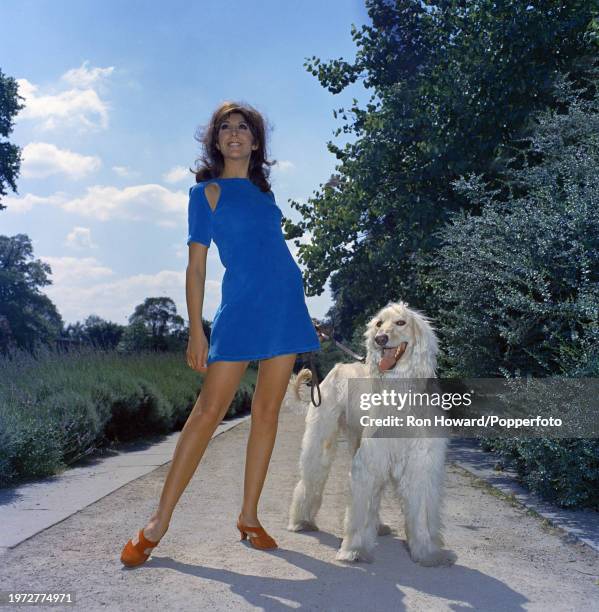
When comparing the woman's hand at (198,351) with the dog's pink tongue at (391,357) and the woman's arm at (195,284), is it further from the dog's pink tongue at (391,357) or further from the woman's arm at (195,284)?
the dog's pink tongue at (391,357)

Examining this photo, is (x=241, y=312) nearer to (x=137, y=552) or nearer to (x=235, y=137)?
(x=235, y=137)

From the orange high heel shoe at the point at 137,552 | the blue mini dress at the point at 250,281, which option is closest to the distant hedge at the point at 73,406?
the orange high heel shoe at the point at 137,552

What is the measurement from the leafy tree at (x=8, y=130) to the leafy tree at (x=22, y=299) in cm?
780

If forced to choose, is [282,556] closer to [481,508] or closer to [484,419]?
[481,508]

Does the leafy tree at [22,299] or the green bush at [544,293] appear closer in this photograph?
the green bush at [544,293]

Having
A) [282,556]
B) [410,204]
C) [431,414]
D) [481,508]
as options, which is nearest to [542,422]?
[481,508]

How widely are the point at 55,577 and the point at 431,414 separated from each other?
Result: 2.17m

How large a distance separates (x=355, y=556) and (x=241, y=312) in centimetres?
152

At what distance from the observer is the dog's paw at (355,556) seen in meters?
3.84

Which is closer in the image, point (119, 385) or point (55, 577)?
point (55, 577)

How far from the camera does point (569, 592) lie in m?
3.49

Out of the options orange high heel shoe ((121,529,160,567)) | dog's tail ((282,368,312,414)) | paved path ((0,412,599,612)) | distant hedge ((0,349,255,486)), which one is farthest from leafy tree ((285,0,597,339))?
orange high heel shoe ((121,529,160,567))

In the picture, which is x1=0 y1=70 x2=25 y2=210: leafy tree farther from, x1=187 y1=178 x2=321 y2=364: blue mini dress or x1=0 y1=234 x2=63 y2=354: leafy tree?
x1=187 y1=178 x2=321 y2=364: blue mini dress

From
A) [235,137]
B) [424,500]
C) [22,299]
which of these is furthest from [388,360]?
[22,299]
